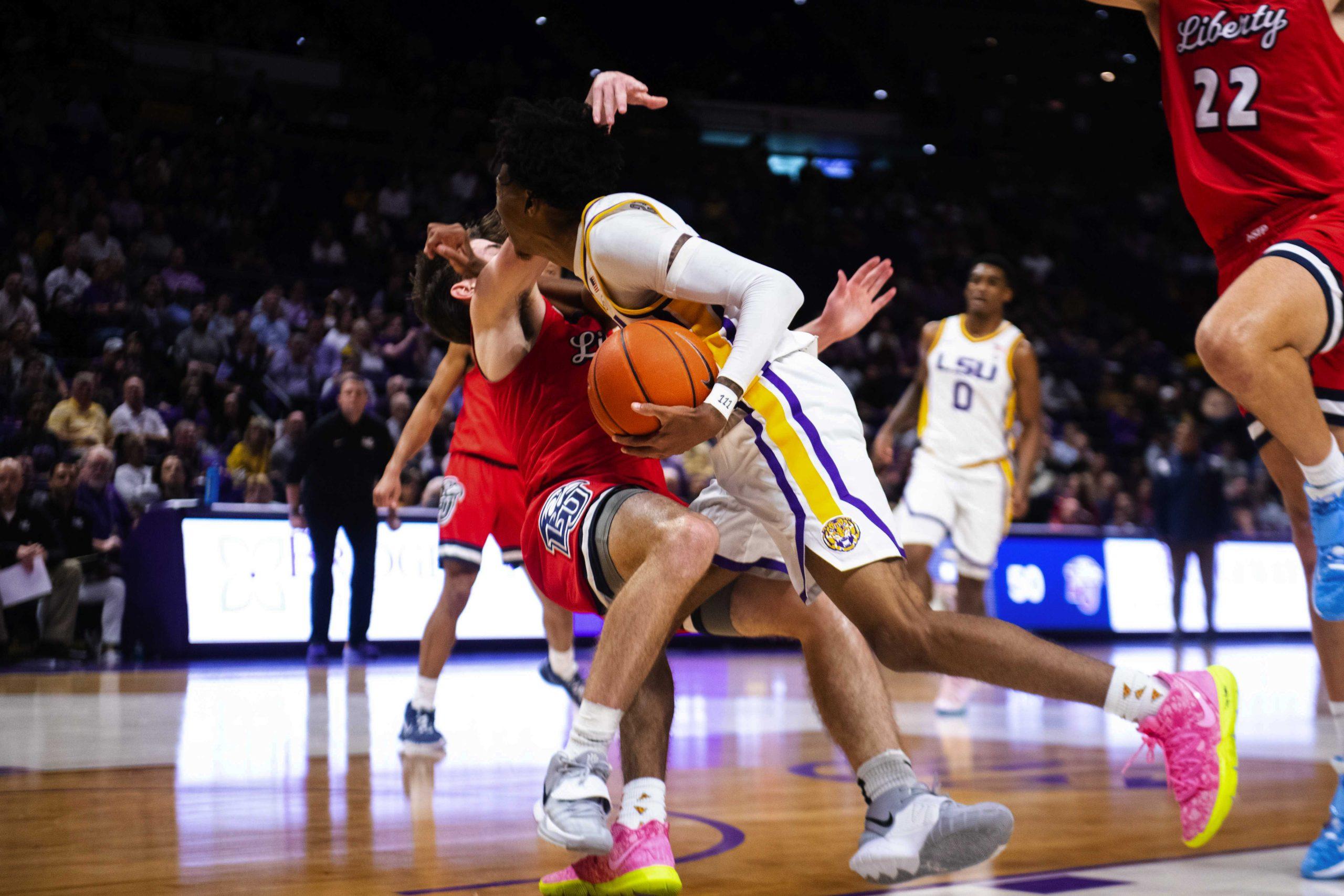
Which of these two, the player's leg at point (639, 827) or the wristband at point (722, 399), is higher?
the wristband at point (722, 399)

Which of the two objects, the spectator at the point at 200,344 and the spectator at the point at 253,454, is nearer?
the spectator at the point at 253,454

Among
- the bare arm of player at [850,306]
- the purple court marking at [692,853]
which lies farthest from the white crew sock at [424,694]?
the bare arm of player at [850,306]

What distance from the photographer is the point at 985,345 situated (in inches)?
291

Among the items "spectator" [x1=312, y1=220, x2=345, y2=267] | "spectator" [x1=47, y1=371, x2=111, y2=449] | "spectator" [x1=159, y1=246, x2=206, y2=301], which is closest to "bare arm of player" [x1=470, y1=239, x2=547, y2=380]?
"spectator" [x1=47, y1=371, x2=111, y2=449]

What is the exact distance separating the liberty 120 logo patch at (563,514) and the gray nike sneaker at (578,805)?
0.54 meters

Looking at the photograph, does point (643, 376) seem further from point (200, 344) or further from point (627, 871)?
point (200, 344)

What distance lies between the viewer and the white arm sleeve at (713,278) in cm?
288

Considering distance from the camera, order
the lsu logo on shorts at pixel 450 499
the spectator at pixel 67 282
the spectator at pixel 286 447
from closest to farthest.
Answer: the lsu logo on shorts at pixel 450 499 → the spectator at pixel 286 447 → the spectator at pixel 67 282

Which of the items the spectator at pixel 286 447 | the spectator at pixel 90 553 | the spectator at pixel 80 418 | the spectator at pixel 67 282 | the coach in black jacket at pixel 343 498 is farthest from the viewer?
the spectator at pixel 67 282

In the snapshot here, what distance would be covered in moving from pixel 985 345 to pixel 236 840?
5.19 m

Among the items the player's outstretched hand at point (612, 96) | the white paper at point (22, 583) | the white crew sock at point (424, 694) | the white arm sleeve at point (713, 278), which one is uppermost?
the player's outstretched hand at point (612, 96)

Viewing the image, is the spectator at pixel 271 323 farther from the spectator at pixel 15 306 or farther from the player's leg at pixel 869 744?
the player's leg at pixel 869 744

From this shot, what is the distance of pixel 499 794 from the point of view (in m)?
4.24

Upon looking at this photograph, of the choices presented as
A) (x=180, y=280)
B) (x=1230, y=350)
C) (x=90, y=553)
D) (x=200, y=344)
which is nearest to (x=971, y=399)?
(x=1230, y=350)
